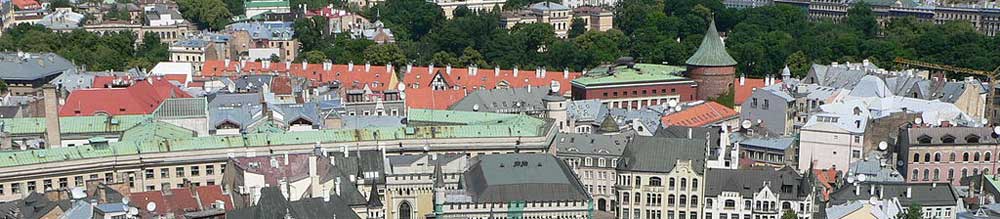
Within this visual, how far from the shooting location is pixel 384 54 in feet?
504

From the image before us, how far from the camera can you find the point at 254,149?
85.1 meters

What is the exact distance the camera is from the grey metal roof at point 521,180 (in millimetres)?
74312

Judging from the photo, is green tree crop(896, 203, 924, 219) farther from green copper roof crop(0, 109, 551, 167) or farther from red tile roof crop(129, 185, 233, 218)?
red tile roof crop(129, 185, 233, 218)

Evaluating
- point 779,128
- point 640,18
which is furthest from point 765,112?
point 640,18

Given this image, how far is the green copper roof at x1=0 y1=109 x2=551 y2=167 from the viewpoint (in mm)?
81125

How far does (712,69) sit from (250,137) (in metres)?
52.5

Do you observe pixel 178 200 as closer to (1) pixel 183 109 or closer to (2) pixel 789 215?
(1) pixel 183 109

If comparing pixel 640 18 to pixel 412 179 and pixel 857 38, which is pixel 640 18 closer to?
pixel 857 38

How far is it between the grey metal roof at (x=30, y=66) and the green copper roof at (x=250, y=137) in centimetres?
4506

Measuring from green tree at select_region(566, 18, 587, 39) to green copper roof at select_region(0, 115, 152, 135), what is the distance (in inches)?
4039

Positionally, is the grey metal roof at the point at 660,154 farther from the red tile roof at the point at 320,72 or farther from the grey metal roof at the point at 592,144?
the red tile roof at the point at 320,72

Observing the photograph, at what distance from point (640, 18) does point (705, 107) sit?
3080 inches

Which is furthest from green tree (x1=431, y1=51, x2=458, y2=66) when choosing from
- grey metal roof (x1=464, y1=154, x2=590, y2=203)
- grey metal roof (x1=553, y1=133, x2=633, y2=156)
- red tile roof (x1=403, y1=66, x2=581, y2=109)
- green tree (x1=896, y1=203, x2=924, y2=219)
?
green tree (x1=896, y1=203, x2=924, y2=219)

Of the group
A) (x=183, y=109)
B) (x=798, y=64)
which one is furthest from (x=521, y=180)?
(x=798, y=64)
